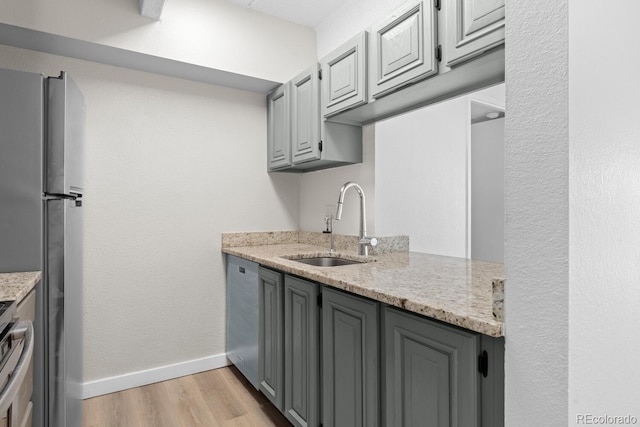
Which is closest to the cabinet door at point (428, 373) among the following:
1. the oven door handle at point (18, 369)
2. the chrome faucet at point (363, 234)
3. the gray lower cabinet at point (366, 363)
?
the gray lower cabinet at point (366, 363)

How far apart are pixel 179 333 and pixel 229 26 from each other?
2.22 metres

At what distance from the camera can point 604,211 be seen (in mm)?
814

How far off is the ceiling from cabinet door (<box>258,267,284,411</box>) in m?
1.87

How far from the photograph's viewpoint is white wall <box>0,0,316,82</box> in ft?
6.59

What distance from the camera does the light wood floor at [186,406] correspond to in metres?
1.97

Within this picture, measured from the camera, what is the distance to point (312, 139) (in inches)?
91.3

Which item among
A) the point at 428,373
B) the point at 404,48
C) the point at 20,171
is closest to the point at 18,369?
the point at 20,171

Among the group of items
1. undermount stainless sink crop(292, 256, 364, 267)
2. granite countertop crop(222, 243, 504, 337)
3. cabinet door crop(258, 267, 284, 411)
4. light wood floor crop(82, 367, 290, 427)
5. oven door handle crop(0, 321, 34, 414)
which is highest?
granite countertop crop(222, 243, 504, 337)

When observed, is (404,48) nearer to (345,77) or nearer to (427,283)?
(345,77)

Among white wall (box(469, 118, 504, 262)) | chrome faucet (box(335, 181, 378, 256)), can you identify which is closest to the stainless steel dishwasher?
chrome faucet (box(335, 181, 378, 256))

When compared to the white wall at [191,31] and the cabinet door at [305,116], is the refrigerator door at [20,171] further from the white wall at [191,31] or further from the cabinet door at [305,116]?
the cabinet door at [305,116]

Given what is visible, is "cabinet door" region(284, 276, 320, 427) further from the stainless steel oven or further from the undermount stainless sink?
the stainless steel oven

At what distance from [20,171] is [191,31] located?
143cm

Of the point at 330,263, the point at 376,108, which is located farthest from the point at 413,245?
the point at 376,108
